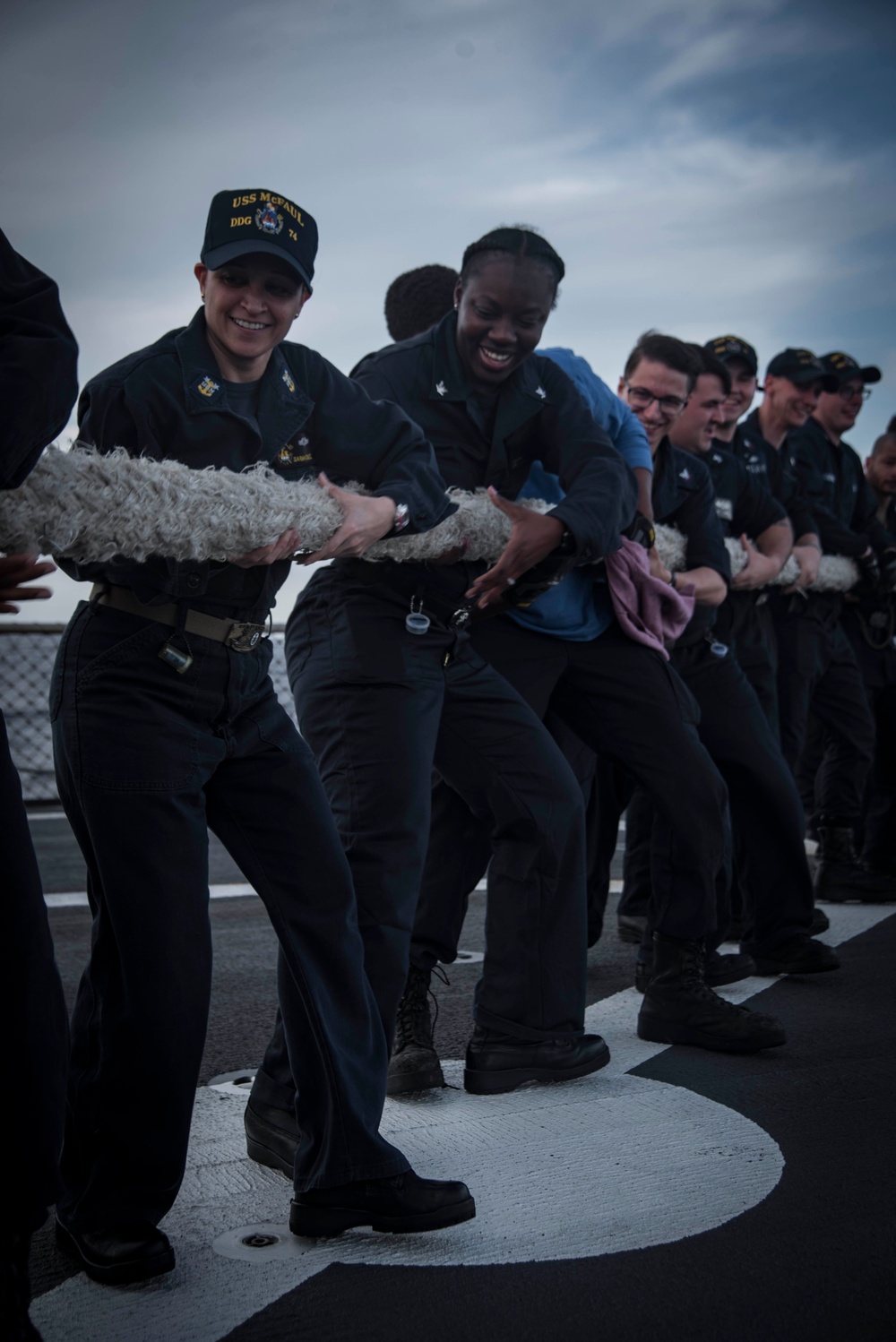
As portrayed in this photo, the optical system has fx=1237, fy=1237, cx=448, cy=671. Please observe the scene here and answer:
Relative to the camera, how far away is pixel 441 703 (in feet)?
9.62

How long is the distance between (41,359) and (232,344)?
24.2 inches

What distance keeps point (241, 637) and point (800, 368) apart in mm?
4279

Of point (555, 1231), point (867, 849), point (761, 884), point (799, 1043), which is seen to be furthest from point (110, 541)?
point (867, 849)

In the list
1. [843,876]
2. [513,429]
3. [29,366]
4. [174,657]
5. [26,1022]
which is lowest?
[843,876]

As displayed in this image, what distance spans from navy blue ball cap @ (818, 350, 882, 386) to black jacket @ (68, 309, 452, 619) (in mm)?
4094

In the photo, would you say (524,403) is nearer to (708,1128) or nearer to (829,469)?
(708,1128)

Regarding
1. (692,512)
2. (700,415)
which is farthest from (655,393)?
(700,415)

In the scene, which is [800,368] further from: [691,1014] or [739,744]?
[691,1014]

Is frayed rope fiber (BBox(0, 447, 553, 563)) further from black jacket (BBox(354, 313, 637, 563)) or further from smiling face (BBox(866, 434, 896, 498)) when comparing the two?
smiling face (BBox(866, 434, 896, 498))

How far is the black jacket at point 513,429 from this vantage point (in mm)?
3188

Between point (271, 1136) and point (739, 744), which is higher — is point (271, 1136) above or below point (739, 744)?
below

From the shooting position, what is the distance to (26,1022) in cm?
170

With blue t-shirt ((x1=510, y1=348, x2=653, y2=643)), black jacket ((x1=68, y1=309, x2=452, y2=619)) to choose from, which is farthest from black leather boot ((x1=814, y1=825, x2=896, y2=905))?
black jacket ((x1=68, y1=309, x2=452, y2=619))

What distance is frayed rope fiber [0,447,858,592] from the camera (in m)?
2.03
